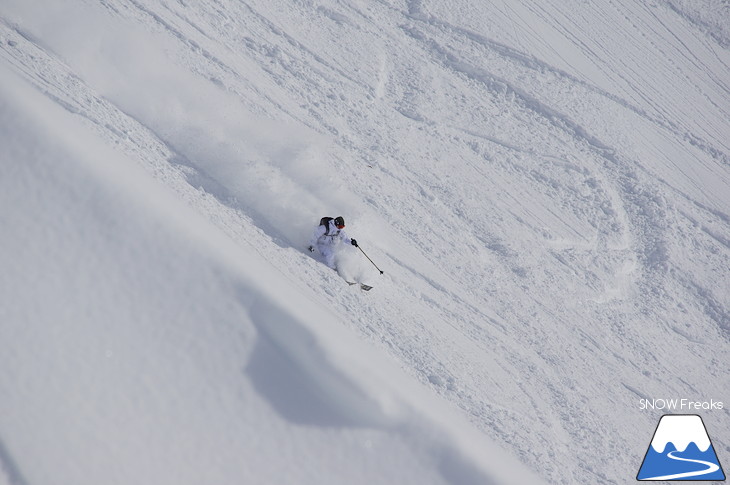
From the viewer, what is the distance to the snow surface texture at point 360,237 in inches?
278

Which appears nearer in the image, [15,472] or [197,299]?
[15,472]

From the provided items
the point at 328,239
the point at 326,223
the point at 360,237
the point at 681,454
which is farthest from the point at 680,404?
the point at 326,223

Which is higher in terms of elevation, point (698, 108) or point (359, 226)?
point (698, 108)

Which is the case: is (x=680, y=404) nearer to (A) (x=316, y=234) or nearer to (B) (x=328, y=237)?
(B) (x=328, y=237)

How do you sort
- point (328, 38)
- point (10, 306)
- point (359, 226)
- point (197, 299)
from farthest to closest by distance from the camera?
point (328, 38) → point (359, 226) → point (197, 299) → point (10, 306)

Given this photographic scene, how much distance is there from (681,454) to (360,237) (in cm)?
603

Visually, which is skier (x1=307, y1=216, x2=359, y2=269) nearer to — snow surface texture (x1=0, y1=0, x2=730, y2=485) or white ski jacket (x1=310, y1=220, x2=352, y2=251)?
white ski jacket (x1=310, y1=220, x2=352, y2=251)

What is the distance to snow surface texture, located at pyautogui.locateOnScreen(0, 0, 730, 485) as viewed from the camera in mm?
7055

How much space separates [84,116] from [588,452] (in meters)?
8.47

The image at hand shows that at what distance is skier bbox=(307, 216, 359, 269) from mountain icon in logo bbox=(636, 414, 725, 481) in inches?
210

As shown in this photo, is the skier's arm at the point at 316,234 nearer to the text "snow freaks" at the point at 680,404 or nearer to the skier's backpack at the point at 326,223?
the skier's backpack at the point at 326,223

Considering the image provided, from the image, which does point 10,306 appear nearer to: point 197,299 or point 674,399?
point 197,299

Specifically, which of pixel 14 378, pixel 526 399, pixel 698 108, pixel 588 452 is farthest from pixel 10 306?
pixel 698 108

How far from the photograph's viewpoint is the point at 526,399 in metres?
9.10
